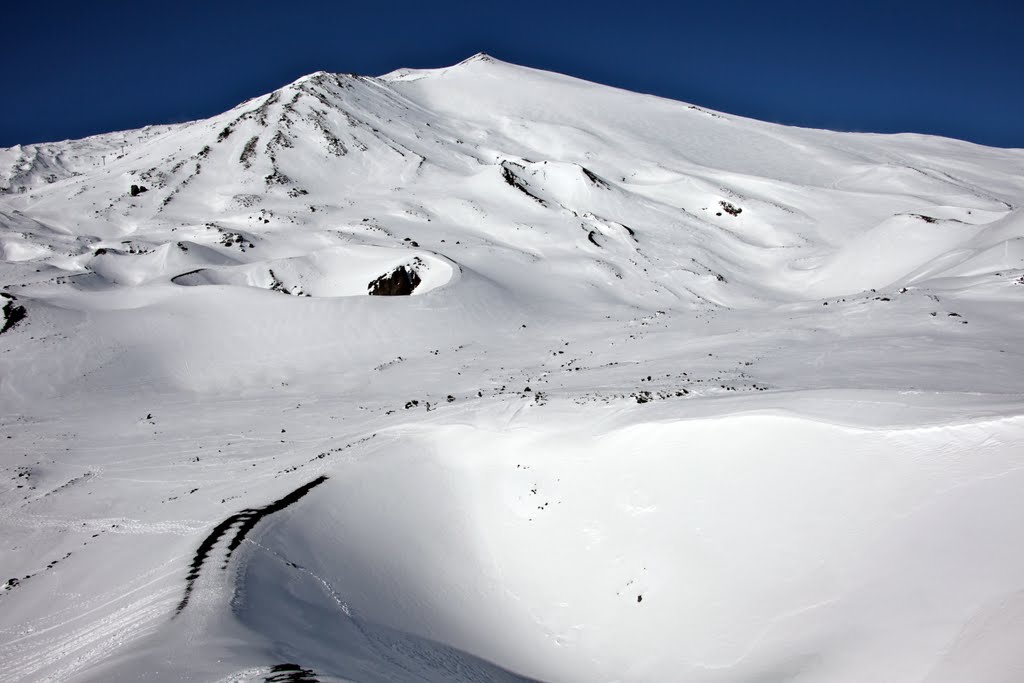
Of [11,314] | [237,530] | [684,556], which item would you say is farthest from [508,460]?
[11,314]

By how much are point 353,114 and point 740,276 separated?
45.5m

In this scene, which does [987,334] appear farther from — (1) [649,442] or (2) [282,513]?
(2) [282,513]

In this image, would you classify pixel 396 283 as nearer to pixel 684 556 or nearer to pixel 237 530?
pixel 237 530

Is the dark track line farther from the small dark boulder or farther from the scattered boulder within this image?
the scattered boulder

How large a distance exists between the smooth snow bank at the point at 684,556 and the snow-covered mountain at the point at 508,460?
1.8 inches

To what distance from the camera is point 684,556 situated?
9.95 meters

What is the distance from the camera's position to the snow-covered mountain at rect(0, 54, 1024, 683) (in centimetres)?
797

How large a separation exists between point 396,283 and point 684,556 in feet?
79.9

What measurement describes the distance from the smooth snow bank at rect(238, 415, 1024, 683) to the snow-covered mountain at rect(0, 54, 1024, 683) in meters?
0.05

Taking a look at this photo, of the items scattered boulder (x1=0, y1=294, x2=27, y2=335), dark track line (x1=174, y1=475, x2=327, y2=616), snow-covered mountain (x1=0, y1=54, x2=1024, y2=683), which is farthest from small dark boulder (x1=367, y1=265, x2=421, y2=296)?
dark track line (x1=174, y1=475, x2=327, y2=616)

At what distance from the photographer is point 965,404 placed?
10023mm

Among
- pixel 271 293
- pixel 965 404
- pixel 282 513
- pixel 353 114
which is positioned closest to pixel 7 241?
pixel 271 293

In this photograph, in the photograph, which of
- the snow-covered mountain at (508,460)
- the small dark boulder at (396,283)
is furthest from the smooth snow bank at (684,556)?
the small dark boulder at (396,283)

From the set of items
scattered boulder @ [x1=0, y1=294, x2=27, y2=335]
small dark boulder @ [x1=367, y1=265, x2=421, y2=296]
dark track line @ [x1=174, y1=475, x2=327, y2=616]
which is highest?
dark track line @ [x1=174, y1=475, x2=327, y2=616]
